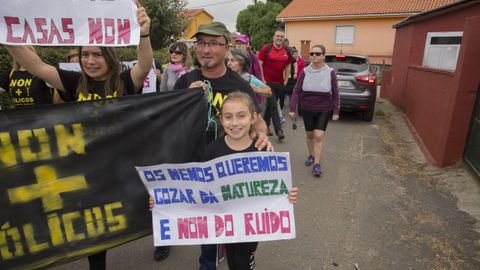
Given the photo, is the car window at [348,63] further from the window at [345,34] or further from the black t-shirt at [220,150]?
the window at [345,34]

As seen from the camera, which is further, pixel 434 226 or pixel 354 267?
pixel 434 226

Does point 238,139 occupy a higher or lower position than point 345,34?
lower

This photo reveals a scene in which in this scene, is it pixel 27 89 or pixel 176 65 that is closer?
pixel 27 89

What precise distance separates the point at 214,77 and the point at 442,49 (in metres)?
7.02

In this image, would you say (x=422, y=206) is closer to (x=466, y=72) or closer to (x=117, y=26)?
(x=466, y=72)

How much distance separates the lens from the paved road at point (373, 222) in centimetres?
295

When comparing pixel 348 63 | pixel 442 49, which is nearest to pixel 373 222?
pixel 442 49

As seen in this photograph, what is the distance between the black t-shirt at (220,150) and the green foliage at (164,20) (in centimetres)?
1451

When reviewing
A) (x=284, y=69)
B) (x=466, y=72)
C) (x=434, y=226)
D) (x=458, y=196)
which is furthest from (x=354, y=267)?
(x=284, y=69)

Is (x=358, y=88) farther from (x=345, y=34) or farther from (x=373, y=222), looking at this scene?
(x=345, y=34)

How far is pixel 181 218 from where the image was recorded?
2.12 metres

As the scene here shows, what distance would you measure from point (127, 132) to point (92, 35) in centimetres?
63

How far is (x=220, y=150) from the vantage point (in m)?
2.23

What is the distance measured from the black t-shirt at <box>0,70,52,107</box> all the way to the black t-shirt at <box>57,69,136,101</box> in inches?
61.8
